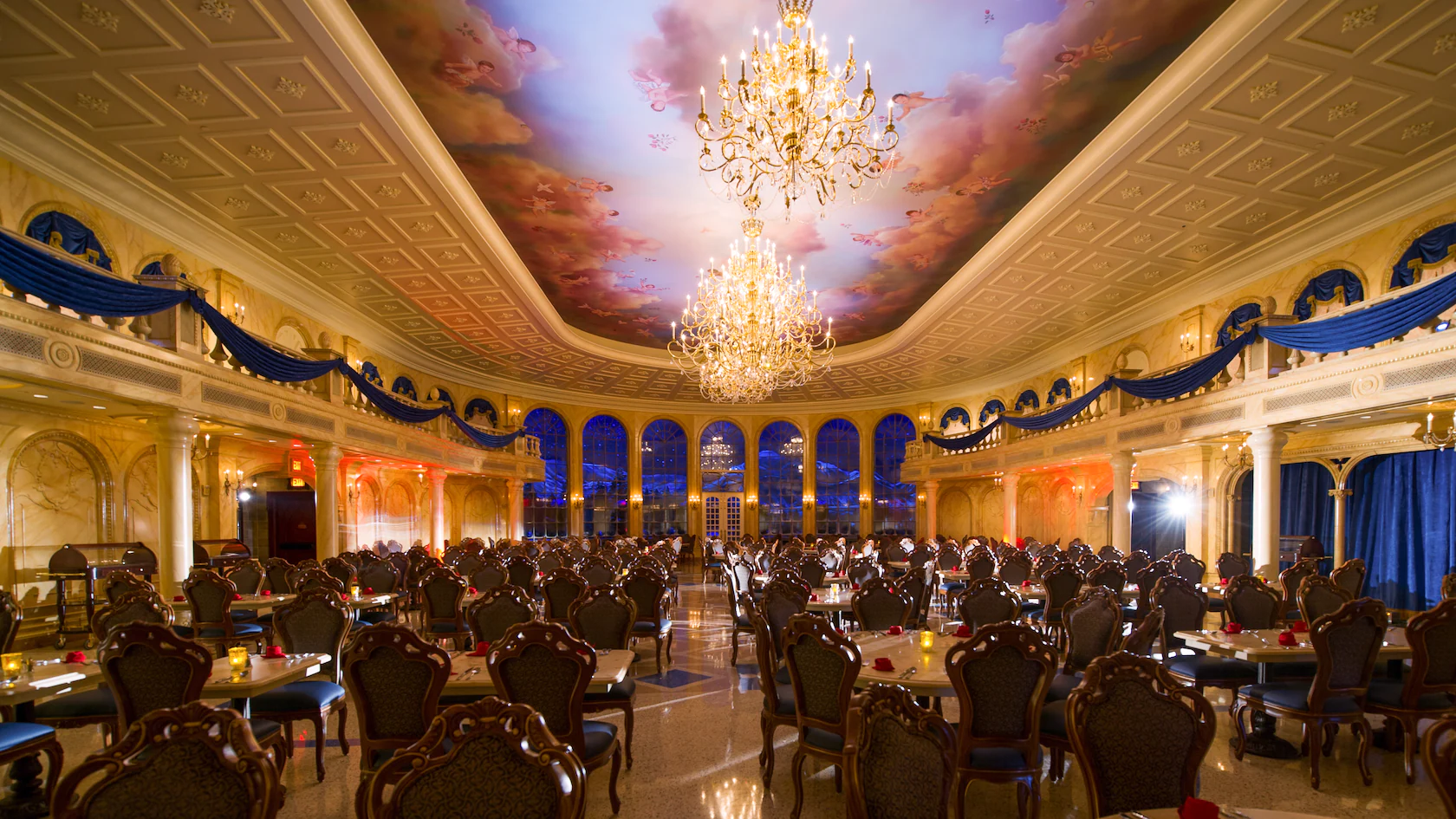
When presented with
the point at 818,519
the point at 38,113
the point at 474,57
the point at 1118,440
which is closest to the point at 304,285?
the point at 38,113

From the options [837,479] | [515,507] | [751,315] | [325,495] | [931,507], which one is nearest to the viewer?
[751,315]

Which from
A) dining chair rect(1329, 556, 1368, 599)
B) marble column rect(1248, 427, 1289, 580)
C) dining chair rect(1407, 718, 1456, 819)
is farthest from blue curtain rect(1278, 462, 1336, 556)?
dining chair rect(1407, 718, 1456, 819)

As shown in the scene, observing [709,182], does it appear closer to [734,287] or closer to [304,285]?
[734,287]

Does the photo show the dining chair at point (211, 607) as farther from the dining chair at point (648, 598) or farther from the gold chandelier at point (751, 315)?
the gold chandelier at point (751, 315)

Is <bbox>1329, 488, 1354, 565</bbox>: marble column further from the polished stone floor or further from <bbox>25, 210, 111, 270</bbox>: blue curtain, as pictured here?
<bbox>25, 210, 111, 270</bbox>: blue curtain

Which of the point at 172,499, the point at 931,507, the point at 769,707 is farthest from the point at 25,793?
the point at 931,507

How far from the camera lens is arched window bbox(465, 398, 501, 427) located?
2002 cm

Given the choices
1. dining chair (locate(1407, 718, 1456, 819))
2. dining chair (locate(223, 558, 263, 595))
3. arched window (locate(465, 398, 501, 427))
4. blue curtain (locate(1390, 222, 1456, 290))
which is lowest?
dining chair (locate(223, 558, 263, 595))

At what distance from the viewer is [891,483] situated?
24.8 meters

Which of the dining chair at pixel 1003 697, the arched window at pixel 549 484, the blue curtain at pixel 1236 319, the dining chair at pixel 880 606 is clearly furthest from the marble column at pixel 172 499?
the arched window at pixel 549 484

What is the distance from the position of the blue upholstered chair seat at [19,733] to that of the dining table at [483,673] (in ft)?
6.55

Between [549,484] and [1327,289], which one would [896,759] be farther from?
[549,484]

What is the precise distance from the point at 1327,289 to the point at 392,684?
11.9 m

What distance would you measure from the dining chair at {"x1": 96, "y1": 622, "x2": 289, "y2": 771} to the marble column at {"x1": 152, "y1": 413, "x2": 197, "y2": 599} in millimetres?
5352
